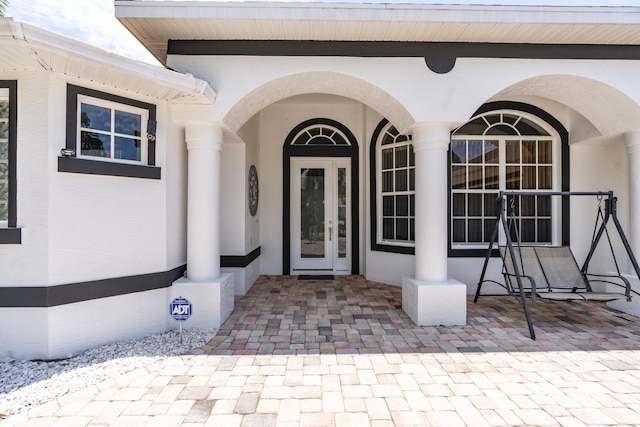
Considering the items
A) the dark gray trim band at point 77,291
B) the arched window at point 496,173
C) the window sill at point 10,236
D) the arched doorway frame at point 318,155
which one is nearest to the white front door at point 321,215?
the arched doorway frame at point 318,155

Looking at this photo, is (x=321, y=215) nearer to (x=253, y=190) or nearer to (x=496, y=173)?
(x=253, y=190)

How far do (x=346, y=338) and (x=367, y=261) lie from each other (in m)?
3.03

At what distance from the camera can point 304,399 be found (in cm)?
267

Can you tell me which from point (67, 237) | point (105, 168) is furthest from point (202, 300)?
point (105, 168)

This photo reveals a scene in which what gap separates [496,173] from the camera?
19.6 ft

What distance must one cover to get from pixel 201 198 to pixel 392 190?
3.66m

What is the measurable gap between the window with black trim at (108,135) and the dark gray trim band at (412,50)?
961 millimetres

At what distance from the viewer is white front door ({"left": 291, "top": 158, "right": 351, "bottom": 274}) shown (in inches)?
285

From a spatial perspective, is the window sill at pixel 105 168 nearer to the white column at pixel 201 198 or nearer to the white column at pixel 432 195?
the white column at pixel 201 198

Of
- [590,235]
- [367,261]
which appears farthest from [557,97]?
[367,261]

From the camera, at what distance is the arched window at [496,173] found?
5.96 m

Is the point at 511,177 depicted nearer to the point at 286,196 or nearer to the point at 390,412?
the point at 286,196

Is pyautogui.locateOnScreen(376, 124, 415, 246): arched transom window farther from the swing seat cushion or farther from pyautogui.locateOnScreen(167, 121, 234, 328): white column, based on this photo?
pyautogui.locateOnScreen(167, 121, 234, 328): white column

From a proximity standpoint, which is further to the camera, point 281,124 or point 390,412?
point 281,124
